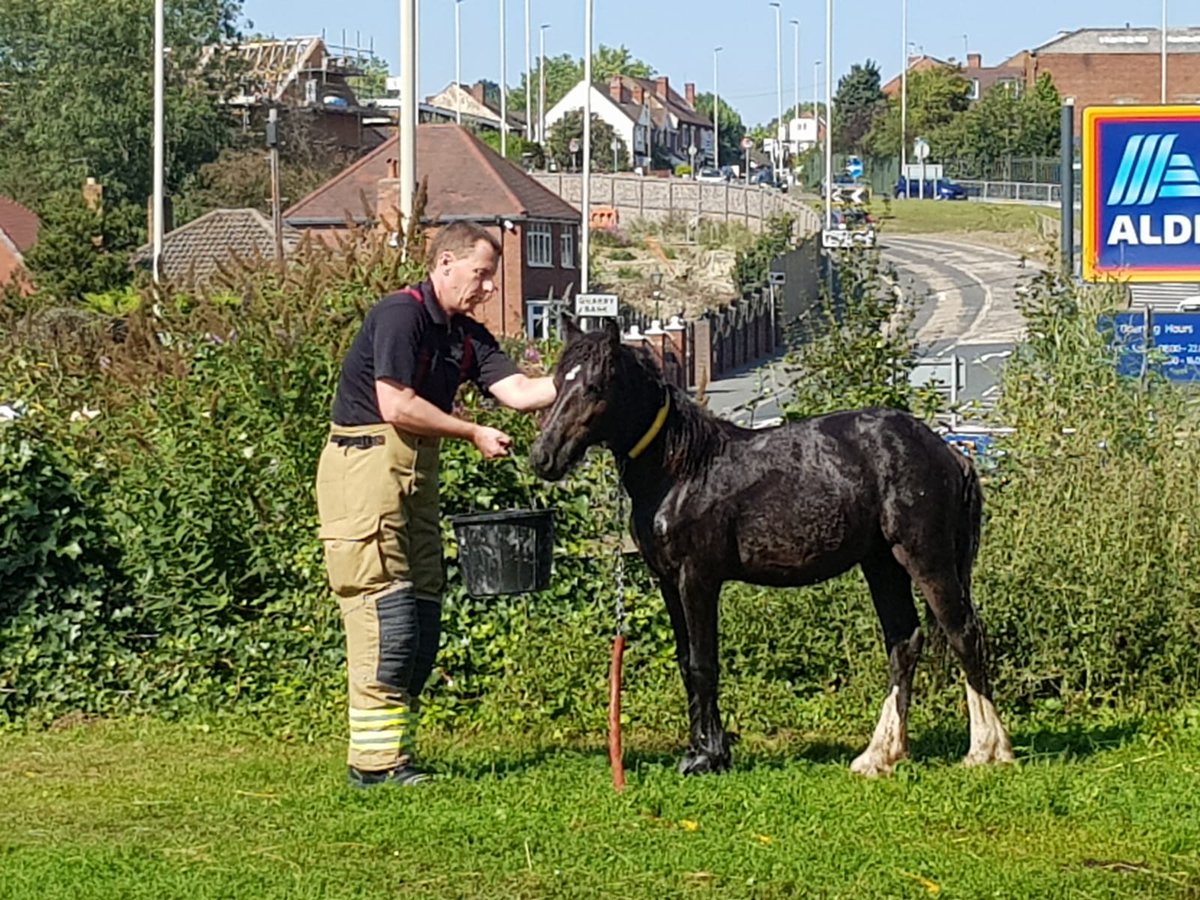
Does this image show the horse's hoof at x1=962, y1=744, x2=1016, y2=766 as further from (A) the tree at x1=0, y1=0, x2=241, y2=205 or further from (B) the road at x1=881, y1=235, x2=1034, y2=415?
(A) the tree at x1=0, y1=0, x2=241, y2=205

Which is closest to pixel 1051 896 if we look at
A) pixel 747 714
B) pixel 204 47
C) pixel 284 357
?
pixel 747 714

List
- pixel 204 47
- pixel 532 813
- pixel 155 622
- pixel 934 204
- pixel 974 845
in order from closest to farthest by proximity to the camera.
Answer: pixel 974 845, pixel 532 813, pixel 155 622, pixel 204 47, pixel 934 204

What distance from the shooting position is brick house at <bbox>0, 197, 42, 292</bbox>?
242 ft

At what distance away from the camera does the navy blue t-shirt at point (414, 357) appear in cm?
822

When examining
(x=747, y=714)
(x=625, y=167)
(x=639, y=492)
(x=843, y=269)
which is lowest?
(x=747, y=714)

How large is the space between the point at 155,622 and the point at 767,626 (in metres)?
3.43

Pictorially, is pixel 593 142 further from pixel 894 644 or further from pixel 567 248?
pixel 894 644

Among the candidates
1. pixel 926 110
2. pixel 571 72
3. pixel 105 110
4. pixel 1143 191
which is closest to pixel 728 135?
pixel 571 72

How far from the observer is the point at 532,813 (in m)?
7.91

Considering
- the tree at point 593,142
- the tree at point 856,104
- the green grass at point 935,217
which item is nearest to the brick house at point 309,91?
the tree at point 593,142

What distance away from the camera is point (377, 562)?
27.3ft

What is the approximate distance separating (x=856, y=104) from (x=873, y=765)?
5483 inches

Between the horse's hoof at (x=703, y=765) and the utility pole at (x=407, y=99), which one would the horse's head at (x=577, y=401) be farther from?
the utility pole at (x=407, y=99)

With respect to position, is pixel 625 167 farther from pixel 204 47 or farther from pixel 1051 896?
pixel 1051 896
